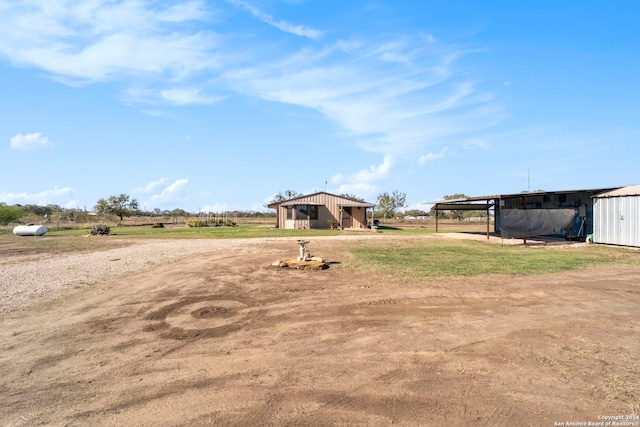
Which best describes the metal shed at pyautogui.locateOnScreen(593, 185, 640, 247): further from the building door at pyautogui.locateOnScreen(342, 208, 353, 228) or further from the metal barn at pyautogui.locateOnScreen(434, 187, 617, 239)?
the building door at pyautogui.locateOnScreen(342, 208, 353, 228)

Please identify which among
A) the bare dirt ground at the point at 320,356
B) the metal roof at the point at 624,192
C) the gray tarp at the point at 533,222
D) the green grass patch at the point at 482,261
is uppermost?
the metal roof at the point at 624,192

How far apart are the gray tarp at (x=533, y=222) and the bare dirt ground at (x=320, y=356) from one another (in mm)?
14465

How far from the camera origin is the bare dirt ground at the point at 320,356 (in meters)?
3.34

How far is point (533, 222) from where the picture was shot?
21516 mm

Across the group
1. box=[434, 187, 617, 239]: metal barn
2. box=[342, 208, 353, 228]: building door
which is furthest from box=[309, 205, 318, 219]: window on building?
box=[434, 187, 617, 239]: metal barn

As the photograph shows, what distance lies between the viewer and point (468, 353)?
4.62 meters

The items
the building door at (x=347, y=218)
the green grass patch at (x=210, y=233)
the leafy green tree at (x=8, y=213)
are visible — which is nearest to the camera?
the green grass patch at (x=210, y=233)

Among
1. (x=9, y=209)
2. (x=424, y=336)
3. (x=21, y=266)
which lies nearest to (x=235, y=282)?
(x=424, y=336)

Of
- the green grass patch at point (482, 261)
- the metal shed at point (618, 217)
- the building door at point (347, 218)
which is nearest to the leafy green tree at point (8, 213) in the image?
the building door at point (347, 218)

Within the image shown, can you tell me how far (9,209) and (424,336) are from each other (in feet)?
188

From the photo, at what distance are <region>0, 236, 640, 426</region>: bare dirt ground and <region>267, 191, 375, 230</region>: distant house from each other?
2839 centimetres

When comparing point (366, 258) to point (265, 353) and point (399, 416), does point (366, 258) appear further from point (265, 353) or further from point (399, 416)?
point (399, 416)

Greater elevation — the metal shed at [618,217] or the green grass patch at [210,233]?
the metal shed at [618,217]

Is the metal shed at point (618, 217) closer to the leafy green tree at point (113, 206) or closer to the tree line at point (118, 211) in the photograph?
the tree line at point (118, 211)
